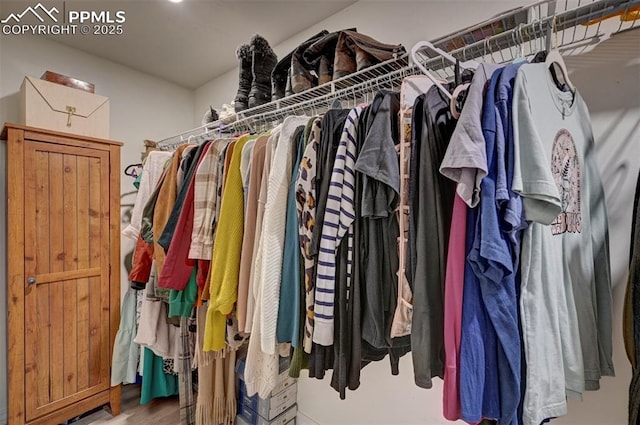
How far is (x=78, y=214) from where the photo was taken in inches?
67.0

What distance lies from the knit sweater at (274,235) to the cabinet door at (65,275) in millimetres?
1402

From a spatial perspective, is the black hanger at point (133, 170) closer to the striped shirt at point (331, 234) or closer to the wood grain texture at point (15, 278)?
the wood grain texture at point (15, 278)

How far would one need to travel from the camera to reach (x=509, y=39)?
876 millimetres

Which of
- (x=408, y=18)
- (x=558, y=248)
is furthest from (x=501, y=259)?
(x=408, y=18)

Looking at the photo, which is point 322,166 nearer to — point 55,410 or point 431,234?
point 431,234

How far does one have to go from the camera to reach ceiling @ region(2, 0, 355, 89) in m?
1.64

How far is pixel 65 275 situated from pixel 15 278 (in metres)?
0.20

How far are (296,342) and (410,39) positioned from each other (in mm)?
1406

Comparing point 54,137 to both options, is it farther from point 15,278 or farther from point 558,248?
point 558,248

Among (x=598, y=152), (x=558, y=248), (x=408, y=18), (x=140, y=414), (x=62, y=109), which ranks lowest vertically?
(x=140, y=414)

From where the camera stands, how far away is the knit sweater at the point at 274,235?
88 centimetres

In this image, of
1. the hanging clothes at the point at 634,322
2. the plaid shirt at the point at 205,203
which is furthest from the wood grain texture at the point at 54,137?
the hanging clothes at the point at 634,322

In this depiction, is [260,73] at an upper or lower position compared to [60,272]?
upper

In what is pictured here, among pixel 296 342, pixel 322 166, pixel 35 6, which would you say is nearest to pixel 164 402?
pixel 296 342
